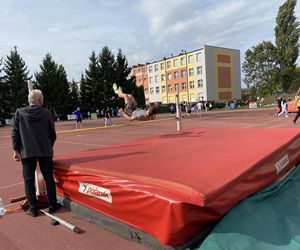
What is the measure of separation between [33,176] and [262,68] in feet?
192

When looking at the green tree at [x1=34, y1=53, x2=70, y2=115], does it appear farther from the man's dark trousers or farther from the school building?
the man's dark trousers

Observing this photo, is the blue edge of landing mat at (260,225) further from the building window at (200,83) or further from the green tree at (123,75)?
the building window at (200,83)

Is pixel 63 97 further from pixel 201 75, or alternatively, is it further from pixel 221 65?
pixel 221 65

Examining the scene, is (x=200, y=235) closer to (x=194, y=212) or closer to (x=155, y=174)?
(x=194, y=212)


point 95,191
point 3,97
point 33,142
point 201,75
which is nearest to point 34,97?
point 33,142

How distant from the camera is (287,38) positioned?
52.9 metres

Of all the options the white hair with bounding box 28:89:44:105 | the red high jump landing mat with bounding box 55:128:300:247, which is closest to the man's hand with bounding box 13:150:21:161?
the red high jump landing mat with bounding box 55:128:300:247

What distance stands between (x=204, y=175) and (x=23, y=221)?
277 centimetres

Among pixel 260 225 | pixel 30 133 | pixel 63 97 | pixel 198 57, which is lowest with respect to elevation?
pixel 260 225

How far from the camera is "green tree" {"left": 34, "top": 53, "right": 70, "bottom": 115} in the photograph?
161 ft

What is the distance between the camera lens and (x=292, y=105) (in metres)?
27.4

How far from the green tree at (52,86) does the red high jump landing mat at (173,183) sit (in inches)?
1853

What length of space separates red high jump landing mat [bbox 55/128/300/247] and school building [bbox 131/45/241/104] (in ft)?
201

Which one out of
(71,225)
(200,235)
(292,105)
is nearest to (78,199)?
(71,225)
